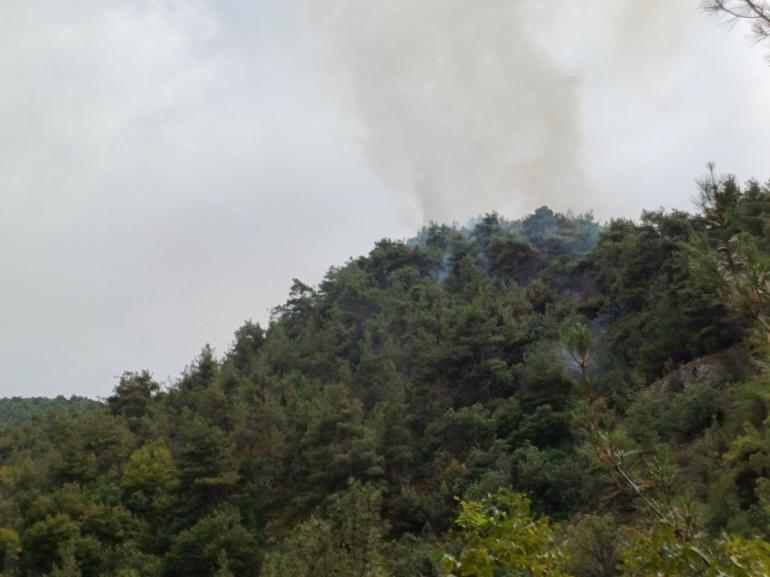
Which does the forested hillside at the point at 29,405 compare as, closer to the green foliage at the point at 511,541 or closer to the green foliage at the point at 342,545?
the green foliage at the point at 342,545

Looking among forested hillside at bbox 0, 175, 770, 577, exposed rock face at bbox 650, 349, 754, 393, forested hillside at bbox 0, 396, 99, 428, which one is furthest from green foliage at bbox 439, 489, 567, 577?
forested hillside at bbox 0, 396, 99, 428

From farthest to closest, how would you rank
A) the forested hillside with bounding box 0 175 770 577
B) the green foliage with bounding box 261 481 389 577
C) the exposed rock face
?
the exposed rock face → the green foliage with bounding box 261 481 389 577 → the forested hillside with bounding box 0 175 770 577

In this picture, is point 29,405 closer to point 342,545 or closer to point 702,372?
point 702,372

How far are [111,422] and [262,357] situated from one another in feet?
29.6

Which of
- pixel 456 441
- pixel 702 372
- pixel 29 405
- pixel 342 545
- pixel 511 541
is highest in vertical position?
pixel 29 405

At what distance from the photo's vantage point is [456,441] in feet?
78.0

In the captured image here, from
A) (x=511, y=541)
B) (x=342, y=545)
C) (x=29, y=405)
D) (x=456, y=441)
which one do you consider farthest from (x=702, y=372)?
(x=29, y=405)

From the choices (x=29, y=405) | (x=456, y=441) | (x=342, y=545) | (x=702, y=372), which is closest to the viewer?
(x=342, y=545)

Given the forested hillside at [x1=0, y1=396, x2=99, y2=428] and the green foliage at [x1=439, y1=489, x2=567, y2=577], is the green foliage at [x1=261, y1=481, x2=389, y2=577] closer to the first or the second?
the green foliage at [x1=439, y1=489, x2=567, y2=577]

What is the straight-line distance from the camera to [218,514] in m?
20.4

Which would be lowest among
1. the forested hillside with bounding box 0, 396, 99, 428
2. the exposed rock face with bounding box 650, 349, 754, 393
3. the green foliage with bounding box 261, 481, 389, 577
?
the green foliage with bounding box 261, 481, 389, 577

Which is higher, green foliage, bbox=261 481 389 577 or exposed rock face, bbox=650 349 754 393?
exposed rock face, bbox=650 349 754 393

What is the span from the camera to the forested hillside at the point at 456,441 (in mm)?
3502

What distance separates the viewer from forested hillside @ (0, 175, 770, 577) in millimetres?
3502
